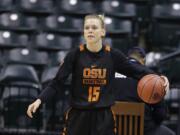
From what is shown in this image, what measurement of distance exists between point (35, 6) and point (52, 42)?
0.95m

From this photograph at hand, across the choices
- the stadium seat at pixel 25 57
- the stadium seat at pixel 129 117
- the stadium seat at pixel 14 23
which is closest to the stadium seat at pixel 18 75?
the stadium seat at pixel 25 57

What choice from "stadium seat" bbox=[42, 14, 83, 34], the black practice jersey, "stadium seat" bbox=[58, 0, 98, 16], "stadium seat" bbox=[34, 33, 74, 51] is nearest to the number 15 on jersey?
the black practice jersey

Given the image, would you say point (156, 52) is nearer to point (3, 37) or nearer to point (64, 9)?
point (64, 9)

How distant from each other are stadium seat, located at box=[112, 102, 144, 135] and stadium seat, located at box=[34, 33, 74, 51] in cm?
486

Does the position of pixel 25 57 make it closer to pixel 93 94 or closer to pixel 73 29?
pixel 73 29

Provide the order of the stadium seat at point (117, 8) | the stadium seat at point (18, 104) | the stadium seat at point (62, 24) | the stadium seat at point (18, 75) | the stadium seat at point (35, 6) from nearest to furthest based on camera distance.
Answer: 1. the stadium seat at point (18, 104)
2. the stadium seat at point (18, 75)
3. the stadium seat at point (62, 24)
4. the stadium seat at point (35, 6)
5. the stadium seat at point (117, 8)

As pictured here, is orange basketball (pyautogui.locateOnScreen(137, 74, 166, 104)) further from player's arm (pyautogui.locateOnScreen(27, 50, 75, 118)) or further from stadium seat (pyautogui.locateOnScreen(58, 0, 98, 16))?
stadium seat (pyautogui.locateOnScreen(58, 0, 98, 16))

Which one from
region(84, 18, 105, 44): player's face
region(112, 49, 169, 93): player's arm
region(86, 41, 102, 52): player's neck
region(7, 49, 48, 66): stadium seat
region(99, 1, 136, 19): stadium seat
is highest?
region(99, 1, 136, 19): stadium seat

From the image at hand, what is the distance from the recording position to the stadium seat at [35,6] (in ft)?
33.4

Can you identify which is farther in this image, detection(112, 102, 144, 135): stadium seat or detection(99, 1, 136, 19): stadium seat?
detection(99, 1, 136, 19): stadium seat

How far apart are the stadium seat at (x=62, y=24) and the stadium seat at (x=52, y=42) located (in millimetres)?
203

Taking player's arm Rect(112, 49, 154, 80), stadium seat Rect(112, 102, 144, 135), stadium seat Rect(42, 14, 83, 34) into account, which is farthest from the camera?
stadium seat Rect(42, 14, 83, 34)

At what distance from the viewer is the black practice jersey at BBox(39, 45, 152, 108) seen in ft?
13.7

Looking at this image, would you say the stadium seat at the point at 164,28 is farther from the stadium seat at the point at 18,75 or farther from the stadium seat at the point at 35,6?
the stadium seat at the point at 18,75
